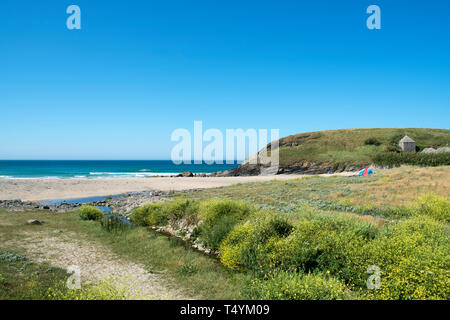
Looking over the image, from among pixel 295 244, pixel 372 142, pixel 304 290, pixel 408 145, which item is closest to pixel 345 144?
pixel 372 142

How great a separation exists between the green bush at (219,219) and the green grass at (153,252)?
1240mm

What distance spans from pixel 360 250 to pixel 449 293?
8.05 ft

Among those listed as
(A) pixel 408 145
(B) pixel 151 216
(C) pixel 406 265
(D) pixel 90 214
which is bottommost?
(B) pixel 151 216

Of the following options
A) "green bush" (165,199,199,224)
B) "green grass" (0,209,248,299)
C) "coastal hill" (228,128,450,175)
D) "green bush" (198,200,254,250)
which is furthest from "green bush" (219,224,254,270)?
"coastal hill" (228,128,450,175)

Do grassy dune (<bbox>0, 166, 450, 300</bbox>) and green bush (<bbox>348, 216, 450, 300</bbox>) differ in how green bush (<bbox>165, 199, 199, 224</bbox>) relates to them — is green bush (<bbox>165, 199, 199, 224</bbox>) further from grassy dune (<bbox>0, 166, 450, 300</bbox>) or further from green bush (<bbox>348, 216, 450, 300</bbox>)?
green bush (<bbox>348, 216, 450, 300</bbox>)

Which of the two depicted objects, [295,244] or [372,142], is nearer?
[295,244]

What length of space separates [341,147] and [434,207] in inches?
3240

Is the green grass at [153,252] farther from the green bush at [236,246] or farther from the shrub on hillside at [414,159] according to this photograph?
the shrub on hillside at [414,159]

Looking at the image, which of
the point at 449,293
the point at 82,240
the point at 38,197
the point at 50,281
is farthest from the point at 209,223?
the point at 38,197

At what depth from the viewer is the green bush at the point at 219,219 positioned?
13472 mm

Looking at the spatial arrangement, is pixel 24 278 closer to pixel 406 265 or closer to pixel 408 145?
pixel 406 265

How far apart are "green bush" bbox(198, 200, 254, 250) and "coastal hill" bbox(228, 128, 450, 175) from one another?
211ft

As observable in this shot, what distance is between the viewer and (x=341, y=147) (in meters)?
90.4

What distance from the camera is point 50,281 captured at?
332 inches
